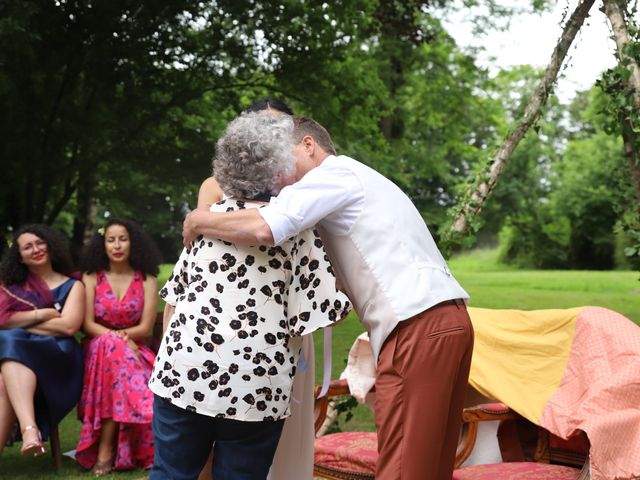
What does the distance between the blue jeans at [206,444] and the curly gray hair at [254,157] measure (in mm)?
744

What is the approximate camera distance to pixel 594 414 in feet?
12.5

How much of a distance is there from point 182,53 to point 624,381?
413 inches

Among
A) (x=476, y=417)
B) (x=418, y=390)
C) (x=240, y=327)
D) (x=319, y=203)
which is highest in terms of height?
(x=319, y=203)

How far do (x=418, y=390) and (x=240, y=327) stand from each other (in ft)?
2.04

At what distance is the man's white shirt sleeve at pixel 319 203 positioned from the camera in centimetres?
268

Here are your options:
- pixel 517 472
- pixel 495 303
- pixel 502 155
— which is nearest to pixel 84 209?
pixel 495 303

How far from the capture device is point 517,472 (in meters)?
3.77

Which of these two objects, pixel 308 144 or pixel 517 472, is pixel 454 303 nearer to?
pixel 308 144

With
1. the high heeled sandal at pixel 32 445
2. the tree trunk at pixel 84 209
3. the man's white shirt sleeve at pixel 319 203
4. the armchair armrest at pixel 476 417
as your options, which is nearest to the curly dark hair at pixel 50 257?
the high heeled sandal at pixel 32 445

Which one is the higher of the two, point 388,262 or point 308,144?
point 308,144

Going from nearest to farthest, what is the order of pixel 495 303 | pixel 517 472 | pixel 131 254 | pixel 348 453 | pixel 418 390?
pixel 418 390 < pixel 517 472 < pixel 348 453 < pixel 131 254 < pixel 495 303

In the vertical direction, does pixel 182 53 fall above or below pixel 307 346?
above

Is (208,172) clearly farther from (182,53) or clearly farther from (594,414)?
(594,414)

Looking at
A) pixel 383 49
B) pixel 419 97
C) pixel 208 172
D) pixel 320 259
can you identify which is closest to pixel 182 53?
pixel 208 172
